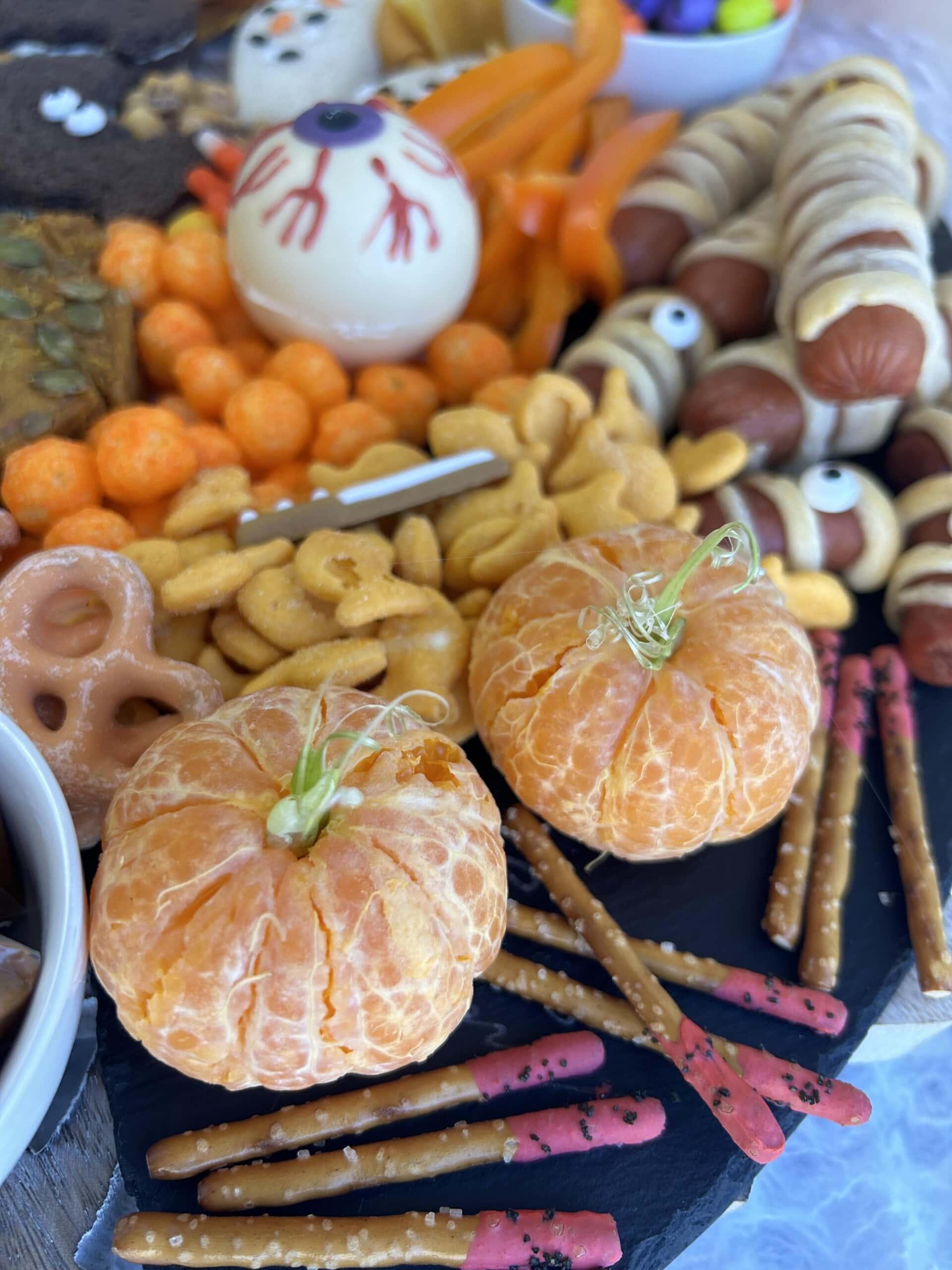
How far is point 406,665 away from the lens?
0.77 m

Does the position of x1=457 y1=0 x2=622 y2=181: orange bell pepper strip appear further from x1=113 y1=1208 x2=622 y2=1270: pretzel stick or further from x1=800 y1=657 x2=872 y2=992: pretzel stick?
x1=113 y1=1208 x2=622 y2=1270: pretzel stick

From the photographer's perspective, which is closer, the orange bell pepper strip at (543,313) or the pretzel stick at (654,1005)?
the pretzel stick at (654,1005)

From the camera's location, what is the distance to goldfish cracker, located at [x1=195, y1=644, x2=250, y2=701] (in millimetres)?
788

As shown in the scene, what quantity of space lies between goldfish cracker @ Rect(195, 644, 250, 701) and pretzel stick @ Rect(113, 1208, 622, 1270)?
0.37 meters

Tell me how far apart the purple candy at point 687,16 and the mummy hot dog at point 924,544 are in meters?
0.66

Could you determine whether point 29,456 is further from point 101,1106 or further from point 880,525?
point 880,525

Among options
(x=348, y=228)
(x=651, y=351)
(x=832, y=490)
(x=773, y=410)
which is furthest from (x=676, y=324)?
(x=348, y=228)

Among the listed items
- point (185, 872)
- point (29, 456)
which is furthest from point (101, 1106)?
point (29, 456)

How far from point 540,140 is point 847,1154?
3.96ft

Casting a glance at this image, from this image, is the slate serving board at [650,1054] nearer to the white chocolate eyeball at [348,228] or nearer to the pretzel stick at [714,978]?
the pretzel stick at [714,978]

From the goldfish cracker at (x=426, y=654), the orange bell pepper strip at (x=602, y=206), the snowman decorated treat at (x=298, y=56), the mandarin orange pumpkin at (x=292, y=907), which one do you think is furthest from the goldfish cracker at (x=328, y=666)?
the snowman decorated treat at (x=298, y=56)

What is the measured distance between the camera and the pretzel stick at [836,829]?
0.75m

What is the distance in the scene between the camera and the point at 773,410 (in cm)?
97

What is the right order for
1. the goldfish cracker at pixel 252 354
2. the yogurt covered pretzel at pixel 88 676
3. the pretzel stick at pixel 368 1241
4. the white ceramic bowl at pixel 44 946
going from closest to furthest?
the white ceramic bowl at pixel 44 946
the pretzel stick at pixel 368 1241
the yogurt covered pretzel at pixel 88 676
the goldfish cracker at pixel 252 354
